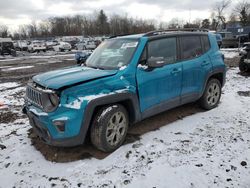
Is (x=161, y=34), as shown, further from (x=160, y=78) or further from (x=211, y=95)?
(x=211, y=95)

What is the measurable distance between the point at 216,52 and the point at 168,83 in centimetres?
186

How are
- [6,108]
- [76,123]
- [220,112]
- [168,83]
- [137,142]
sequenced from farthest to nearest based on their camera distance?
1. [6,108]
2. [220,112]
3. [168,83]
4. [137,142]
5. [76,123]

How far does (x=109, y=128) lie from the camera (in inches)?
152

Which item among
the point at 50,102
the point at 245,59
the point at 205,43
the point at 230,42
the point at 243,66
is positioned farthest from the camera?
the point at 230,42

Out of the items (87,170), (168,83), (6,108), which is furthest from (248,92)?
(6,108)

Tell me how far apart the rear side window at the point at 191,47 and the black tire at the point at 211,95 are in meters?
0.80

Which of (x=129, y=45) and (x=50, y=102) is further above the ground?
(x=129, y=45)

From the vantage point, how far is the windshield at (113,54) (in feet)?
14.1

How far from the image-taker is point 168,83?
4602 mm

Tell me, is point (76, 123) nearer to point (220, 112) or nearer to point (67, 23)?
point (220, 112)

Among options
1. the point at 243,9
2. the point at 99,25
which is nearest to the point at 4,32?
the point at 99,25

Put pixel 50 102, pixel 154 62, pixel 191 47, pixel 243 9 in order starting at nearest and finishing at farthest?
pixel 50 102 < pixel 154 62 < pixel 191 47 < pixel 243 9

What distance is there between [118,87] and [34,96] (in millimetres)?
1313

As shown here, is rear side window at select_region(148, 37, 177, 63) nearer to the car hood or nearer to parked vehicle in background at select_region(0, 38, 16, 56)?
the car hood
